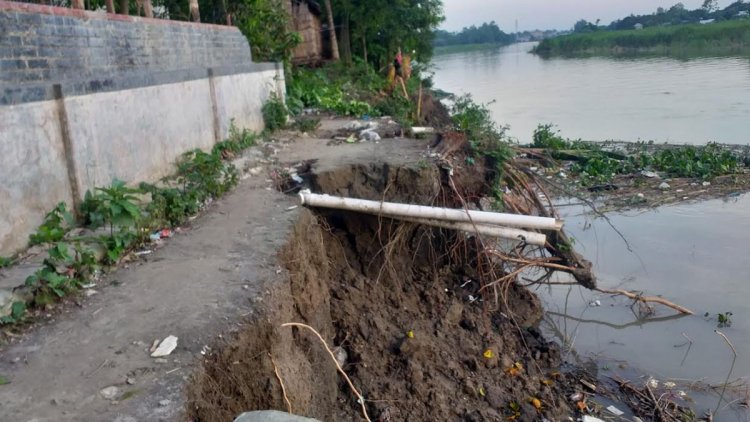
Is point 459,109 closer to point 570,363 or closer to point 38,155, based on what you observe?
point 570,363

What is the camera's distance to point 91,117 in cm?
456

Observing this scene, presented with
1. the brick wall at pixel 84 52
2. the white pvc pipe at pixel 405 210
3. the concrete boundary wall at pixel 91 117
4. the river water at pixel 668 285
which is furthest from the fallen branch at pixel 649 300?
the brick wall at pixel 84 52

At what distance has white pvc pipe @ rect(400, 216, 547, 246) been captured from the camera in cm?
541

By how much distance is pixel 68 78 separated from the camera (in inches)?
181

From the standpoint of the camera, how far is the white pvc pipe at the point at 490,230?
541cm

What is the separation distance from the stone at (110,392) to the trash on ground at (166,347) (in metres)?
0.28

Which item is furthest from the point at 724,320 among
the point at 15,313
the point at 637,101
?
the point at 637,101

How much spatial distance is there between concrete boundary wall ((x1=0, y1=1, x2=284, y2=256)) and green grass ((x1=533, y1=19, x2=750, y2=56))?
144ft

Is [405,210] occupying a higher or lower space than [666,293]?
higher

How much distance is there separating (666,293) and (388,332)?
13.5 feet

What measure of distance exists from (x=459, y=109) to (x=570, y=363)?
9173 mm

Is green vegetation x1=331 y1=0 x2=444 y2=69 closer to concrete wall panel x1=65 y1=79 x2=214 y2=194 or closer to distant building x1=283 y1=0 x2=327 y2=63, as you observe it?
distant building x1=283 y1=0 x2=327 y2=63

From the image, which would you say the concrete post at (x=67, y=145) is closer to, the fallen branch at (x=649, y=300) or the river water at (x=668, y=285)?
the river water at (x=668, y=285)

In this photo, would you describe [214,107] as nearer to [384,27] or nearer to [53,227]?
[53,227]
